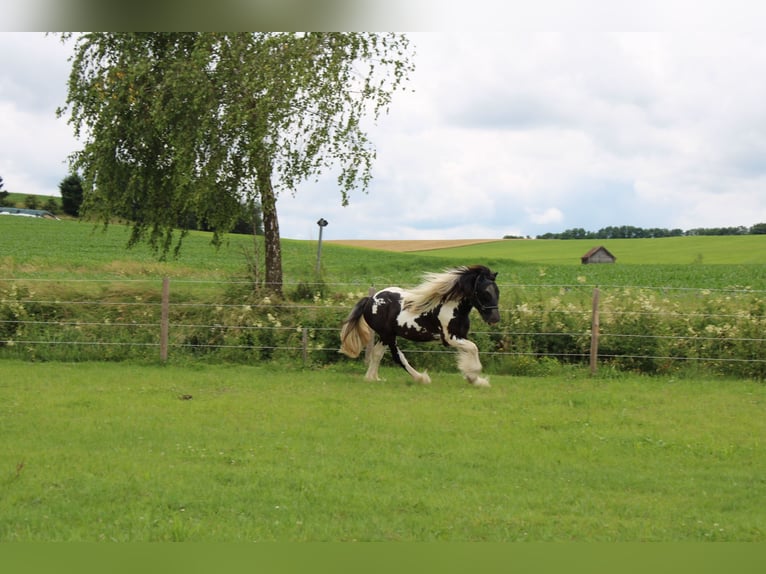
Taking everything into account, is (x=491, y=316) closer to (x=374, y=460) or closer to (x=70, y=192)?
(x=374, y=460)

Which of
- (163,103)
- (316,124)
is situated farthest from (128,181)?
(316,124)

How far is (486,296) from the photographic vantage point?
11.7 meters

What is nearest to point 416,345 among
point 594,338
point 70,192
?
point 594,338

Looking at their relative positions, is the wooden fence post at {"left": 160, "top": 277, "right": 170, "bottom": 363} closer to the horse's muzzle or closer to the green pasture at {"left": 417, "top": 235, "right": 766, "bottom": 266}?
the horse's muzzle

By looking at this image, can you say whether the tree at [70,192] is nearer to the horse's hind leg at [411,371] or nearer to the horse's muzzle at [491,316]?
the horse's hind leg at [411,371]

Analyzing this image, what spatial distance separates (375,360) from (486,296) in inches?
80.6

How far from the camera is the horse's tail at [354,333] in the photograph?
1255 centimetres

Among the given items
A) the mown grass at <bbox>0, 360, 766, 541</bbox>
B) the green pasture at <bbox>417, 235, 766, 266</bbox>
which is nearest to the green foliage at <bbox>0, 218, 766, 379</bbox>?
the mown grass at <bbox>0, 360, 766, 541</bbox>

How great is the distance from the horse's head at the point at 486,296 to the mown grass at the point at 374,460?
1.10 meters

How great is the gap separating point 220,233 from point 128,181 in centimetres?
259

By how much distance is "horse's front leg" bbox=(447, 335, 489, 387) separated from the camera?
11.8 metres

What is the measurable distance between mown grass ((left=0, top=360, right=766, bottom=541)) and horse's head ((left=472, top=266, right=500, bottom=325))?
43.1 inches

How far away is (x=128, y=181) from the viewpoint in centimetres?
1773

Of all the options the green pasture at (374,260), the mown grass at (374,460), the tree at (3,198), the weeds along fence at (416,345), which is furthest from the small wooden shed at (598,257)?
the tree at (3,198)
